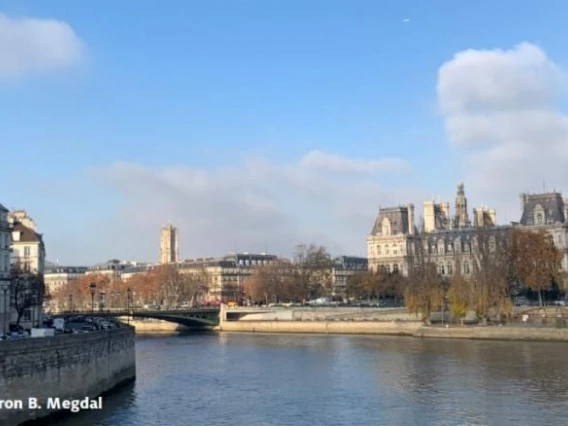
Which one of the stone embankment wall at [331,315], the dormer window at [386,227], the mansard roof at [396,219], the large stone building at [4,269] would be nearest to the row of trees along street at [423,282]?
the stone embankment wall at [331,315]

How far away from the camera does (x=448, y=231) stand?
132125 millimetres

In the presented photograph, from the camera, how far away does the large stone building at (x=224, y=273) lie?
17662 centimetres

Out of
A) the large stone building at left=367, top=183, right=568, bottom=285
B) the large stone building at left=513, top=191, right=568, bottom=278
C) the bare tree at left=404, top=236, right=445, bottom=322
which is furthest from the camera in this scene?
the large stone building at left=513, top=191, right=568, bottom=278

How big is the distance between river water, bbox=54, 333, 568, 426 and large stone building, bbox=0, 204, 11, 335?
34.9 feet

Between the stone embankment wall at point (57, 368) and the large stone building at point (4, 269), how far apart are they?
17758 millimetres

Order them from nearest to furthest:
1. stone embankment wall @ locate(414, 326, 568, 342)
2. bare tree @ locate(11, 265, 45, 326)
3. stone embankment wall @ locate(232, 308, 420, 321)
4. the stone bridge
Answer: bare tree @ locate(11, 265, 45, 326), stone embankment wall @ locate(414, 326, 568, 342), stone embankment wall @ locate(232, 308, 420, 321), the stone bridge

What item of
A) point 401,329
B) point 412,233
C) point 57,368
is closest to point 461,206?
point 412,233

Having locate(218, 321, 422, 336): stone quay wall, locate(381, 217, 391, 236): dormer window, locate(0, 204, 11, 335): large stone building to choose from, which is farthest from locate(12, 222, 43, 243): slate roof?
locate(381, 217, 391, 236): dormer window

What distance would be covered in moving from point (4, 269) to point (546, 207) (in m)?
86.2

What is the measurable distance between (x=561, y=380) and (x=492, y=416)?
11236mm

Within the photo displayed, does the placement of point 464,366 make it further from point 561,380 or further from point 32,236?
point 32,236

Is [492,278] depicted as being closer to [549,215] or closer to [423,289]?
[423,289]

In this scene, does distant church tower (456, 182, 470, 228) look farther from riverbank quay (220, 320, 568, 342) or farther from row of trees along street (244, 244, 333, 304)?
riverbank quay (220, 320, 568, 342)

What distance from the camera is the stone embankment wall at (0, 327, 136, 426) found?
28750 millimetres
